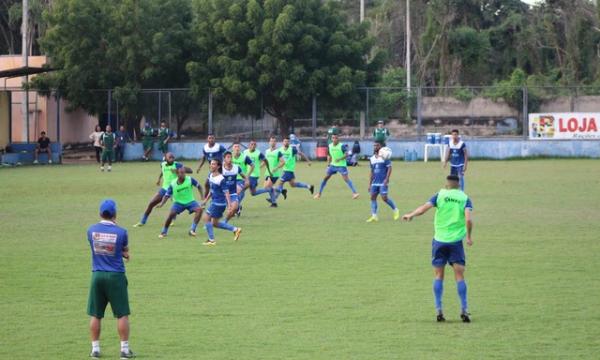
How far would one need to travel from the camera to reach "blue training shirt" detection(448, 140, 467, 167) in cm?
2984

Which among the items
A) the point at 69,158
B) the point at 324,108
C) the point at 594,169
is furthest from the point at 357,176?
the point at 69,158

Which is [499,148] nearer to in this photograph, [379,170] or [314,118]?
[314,118]

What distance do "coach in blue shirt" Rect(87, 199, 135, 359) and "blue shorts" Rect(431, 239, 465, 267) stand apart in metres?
4.06

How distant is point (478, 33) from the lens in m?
74.0

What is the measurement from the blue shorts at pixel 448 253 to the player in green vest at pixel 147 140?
40206 mm

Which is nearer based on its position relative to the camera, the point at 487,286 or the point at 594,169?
the point at 487,286

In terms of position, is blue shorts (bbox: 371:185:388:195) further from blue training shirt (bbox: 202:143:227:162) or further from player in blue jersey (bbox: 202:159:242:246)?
blue training shirt (bbox: 202:143:227:162)

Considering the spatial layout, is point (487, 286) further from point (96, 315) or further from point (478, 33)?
point (478, 33)

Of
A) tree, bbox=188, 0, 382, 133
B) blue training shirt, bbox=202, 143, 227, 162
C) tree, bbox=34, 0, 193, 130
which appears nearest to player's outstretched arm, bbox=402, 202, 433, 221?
blue training shirt, bbox=202, 143, 227, 162

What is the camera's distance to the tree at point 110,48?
53562 mm

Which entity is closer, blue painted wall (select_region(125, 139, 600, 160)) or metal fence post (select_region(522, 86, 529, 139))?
blue painted wall (select_region(125, 139, 600, 160))

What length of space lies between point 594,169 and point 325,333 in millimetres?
31842

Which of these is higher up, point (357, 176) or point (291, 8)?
point (291, 8)

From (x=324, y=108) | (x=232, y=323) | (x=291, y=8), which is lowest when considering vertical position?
(x=232, y=323)
